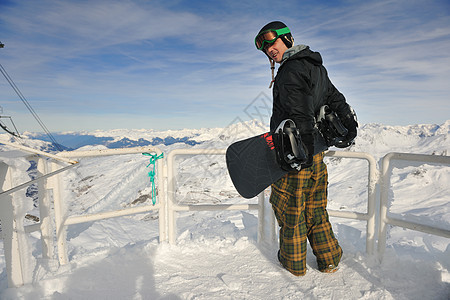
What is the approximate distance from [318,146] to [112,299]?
1891 mm

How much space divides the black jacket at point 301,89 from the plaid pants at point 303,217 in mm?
280

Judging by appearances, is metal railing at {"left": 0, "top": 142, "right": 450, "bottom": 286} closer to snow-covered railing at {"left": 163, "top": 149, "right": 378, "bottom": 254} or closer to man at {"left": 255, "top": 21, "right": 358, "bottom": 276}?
snow-covered railing at {"left": 163, "top": 149, "right": 378, "bottom": 254}

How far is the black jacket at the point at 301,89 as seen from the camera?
176cm

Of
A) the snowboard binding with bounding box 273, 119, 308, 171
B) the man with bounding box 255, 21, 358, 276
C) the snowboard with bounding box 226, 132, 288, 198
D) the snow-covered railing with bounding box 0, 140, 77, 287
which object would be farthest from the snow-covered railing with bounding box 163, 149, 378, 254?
the snow-covered railing with bounding box 0, 140, 77, 287

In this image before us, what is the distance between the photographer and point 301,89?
179 cm

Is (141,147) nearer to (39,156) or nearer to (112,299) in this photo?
(39,156)

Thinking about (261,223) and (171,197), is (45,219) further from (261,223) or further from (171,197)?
(261,223)

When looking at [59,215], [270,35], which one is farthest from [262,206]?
[59,215]

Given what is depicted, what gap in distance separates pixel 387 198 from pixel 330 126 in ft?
3.07

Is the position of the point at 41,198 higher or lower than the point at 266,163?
lower

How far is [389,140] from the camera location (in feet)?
70.2

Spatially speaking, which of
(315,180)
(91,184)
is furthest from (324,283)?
(91,184)

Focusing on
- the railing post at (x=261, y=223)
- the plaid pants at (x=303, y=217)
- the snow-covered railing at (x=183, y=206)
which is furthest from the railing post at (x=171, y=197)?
the plaid pants at (x=303, y=217)

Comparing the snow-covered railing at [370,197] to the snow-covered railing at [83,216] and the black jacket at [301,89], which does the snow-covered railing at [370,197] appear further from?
the snow-covered railing at [83,216]
